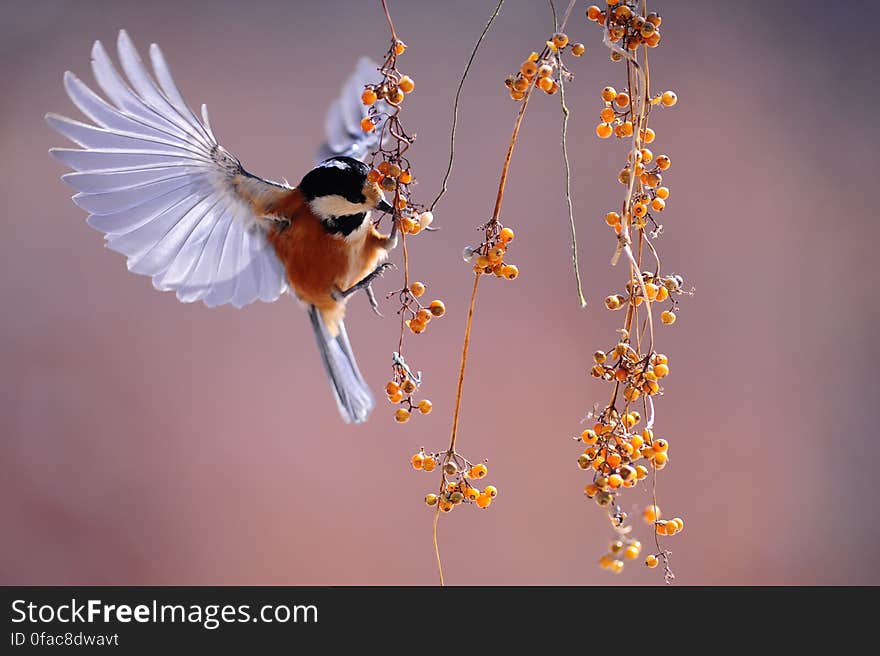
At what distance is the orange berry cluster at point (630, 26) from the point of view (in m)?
0.70

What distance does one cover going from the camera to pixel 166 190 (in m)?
1.21

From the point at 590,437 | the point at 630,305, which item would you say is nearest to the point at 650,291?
the point at 630,305

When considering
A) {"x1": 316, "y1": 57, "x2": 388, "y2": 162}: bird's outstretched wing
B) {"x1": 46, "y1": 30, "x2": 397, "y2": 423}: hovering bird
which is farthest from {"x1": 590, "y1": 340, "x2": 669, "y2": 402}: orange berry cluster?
{"x1": 316, "y1": 57, "x2": 388, "y2": 162}: bird's outstretched wing

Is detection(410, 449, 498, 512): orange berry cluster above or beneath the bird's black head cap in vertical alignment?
beneath

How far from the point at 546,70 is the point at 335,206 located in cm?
56

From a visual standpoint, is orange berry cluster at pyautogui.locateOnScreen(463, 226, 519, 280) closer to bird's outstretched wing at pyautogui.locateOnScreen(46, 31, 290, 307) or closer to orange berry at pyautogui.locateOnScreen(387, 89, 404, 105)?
orange berry at pyautogui.locateOnScreen(387, 89, 404, 105)

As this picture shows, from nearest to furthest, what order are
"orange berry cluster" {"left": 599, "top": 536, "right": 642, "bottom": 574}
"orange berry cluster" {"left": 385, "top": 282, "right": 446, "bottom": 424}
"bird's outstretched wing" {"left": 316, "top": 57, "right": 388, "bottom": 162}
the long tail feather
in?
"orange berry cluster" {"left": 599, "top": 536, "right": 642, "bottom": 574}
"orange berry cluster" {"left": 385, "top": 282, "right": 446, "bottom": 424}
the long tail feather
"bird's outstretched wing" {"left": 316, "top": 57, "right": 388, "bottom": 162}

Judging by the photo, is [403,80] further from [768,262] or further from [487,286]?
[768,262]

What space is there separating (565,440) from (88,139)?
1719mm

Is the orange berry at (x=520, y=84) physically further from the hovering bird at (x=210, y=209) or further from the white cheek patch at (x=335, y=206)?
the white cheek patch at (x=335, y=206)

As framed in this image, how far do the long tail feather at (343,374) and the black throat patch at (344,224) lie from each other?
0.23 meters

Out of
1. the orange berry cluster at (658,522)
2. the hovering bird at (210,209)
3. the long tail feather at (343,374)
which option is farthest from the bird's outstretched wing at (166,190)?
the orange berry cluster at (658,522)

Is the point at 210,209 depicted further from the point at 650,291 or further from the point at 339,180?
the point at 650,291

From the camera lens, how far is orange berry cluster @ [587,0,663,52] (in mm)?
699
